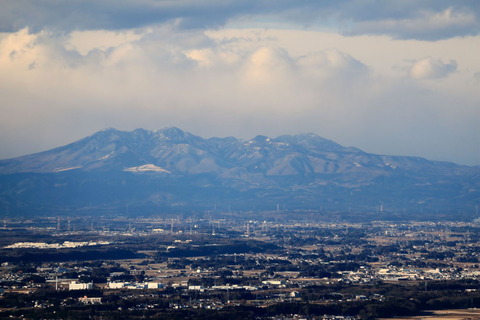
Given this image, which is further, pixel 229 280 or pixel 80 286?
pixel 229 280

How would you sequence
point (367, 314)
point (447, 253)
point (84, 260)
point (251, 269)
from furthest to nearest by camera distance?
point (447, 253) < point (84, 260) < point (251, 269) < point (367, 314)

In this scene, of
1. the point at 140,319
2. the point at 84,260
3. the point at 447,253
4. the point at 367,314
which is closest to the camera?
the point at 140,319

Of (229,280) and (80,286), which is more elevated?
(229,280)

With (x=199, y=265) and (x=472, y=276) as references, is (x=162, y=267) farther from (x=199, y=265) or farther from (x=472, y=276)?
(x=472, y=276)

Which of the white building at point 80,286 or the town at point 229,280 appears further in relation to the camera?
the white building at point 80,286

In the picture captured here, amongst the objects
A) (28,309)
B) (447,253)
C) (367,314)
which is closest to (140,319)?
(28,309)

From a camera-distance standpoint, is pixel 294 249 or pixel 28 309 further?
pixel 294 249

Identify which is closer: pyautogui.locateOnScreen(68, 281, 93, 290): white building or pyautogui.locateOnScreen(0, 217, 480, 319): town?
pyautogui.locateOnScreen(0, 217, 480, 319): town

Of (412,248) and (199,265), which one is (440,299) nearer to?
(199,265)
